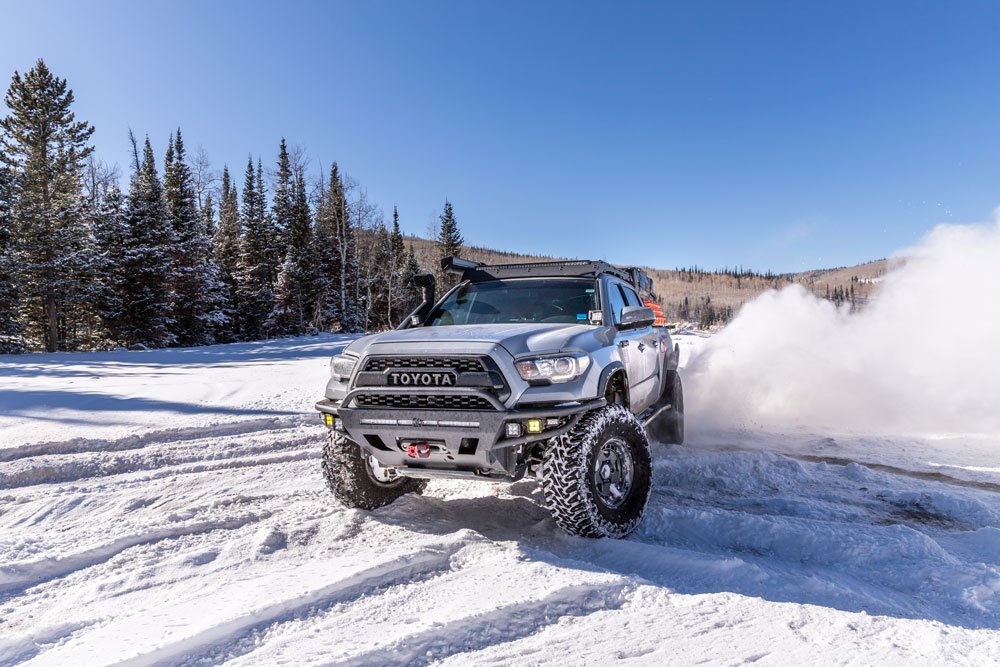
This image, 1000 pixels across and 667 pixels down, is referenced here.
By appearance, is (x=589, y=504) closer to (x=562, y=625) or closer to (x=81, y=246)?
(x=562, y=625)

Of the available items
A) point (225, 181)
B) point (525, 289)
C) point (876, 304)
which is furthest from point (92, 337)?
point (225, 181)

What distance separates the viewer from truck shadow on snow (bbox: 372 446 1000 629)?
2926 millimetres

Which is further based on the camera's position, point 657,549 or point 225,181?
point 225,181

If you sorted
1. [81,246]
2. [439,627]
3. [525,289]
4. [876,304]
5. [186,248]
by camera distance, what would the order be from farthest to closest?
[186,248], [81,246], [876,304], [525,289], [439,627]

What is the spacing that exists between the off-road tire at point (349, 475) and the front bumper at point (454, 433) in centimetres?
47

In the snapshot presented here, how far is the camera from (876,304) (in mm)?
11750

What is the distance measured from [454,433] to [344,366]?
3.65 ft

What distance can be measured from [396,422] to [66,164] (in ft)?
A: 111

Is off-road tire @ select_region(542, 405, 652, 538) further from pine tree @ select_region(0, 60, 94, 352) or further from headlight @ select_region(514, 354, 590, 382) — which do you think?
pine tree @ select_region(0, 60, 94, 352)

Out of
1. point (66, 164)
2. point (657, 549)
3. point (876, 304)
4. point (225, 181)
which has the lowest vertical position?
point (657, 549)

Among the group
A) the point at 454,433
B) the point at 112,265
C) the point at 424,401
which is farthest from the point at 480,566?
the point at 112,265

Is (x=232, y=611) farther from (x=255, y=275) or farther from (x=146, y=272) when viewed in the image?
(x=255, y=275)

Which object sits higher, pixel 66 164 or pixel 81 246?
pixel 66 164

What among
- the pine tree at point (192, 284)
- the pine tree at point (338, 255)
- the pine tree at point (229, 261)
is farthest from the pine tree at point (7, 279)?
the pine tree at point (338, 255)
